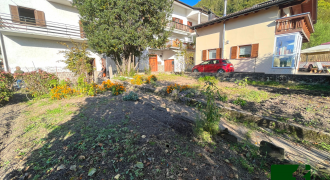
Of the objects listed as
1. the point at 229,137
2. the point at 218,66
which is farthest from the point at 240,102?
the point at 218,66

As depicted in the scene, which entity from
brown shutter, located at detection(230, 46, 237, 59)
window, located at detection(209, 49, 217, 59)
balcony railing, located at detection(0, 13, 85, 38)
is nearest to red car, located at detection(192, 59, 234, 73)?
brown shutter, located at detection(230, 46, 237, 59)

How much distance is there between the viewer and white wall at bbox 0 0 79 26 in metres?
11.1

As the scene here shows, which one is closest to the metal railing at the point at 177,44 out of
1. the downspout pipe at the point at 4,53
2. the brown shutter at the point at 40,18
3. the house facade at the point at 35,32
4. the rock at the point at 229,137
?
the house facade at the point at 35,32

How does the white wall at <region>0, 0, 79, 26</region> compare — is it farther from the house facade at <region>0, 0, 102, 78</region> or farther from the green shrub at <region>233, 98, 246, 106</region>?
the green shrub at <region>233, 98, 246, 106</region>

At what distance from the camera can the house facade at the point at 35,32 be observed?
10914mm

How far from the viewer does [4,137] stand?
290 centimetres

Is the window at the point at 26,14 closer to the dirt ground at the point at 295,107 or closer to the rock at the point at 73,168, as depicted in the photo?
the rock at the point at 73,168

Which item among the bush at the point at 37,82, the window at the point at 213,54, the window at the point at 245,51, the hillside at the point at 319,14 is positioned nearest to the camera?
the bush at the point at 37,82

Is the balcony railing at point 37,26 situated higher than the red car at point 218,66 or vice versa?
the balcony railing at point 37,26

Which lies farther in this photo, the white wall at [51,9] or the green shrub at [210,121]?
the white wall at [51,9]

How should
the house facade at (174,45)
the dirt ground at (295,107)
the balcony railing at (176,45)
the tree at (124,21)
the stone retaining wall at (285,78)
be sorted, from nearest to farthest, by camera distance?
1. the dirt ground at (295,107)
2. the stone retaining wall at (285,78)
3. the tree at (124,21)
4. the balcony railing at (176,45)
5. the house facade at (174,45)

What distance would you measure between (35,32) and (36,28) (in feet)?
2.33

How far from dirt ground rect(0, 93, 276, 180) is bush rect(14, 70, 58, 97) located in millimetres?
3047

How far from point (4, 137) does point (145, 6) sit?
31.6 ft
